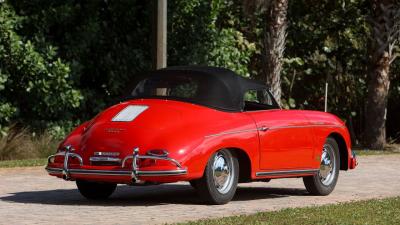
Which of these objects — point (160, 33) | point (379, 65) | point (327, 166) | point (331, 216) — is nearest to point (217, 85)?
point (327, 166)

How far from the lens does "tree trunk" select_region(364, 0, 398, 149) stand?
93.0ft

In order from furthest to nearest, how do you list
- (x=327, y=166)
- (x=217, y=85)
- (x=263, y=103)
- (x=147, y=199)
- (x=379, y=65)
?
(x=379, y=65)
(x=327, y=166)
(x=263, y=103)
(x=147, y=199)
(x=217, y=85)

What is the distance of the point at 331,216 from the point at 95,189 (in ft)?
11.1

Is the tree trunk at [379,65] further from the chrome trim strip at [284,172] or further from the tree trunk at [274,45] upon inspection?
the chrome trim strip at [284,172]

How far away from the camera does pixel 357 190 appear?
15.2 meters

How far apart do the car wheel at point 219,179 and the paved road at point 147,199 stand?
0.13 metres

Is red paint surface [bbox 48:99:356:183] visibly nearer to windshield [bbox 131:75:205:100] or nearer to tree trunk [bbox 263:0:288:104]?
windshield [bbox 131:75:205:100]

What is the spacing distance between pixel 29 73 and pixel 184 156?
12866 millimetres

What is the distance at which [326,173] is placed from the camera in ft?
47.4

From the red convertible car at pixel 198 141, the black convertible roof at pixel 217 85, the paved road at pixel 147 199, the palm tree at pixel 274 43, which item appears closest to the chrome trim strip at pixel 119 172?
the red convertible car at pixel 198 141

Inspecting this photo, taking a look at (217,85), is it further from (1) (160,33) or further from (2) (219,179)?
(1) (160,33)

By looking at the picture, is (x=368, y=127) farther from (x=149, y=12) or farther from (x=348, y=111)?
(x=149, y=12)

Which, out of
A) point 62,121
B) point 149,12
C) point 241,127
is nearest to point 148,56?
point 149,12

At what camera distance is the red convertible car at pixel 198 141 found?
1205cm
